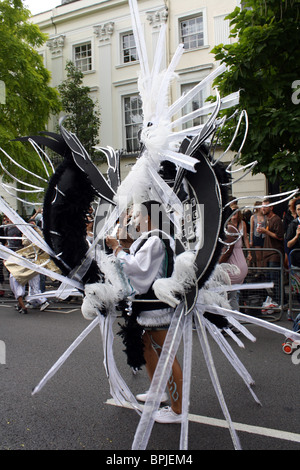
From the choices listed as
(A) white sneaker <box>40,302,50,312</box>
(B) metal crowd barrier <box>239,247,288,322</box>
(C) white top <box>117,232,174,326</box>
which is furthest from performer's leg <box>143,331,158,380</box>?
(A) white sneaker <box>40,302,50,312</box>

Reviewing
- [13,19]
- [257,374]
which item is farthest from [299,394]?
[13,19]

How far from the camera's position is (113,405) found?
11.3 ft

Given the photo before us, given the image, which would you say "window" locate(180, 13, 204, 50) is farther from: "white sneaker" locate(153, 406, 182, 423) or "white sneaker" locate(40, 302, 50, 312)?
"white sneaker" locate(153, 406, 182, 423)

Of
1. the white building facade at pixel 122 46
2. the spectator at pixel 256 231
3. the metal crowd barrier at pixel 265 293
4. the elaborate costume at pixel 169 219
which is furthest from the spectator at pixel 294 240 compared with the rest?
the white building facade at pixel 122 46

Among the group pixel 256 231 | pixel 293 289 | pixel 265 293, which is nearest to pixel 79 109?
pixel 256 231

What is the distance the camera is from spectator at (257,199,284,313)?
20.6ft

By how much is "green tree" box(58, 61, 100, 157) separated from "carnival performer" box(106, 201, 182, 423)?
44.8 feet

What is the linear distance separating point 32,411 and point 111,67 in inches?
646

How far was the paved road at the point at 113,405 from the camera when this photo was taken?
2.87 metres

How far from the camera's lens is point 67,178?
2.80 metres

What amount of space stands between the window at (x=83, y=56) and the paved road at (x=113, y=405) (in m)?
15.5

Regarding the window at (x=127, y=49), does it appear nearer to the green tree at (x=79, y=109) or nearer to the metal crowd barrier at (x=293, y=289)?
the green tree at (x=79, y=109)

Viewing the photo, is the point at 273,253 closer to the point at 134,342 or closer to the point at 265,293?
the point at 265,293

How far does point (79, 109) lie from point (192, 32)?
5.13 m
